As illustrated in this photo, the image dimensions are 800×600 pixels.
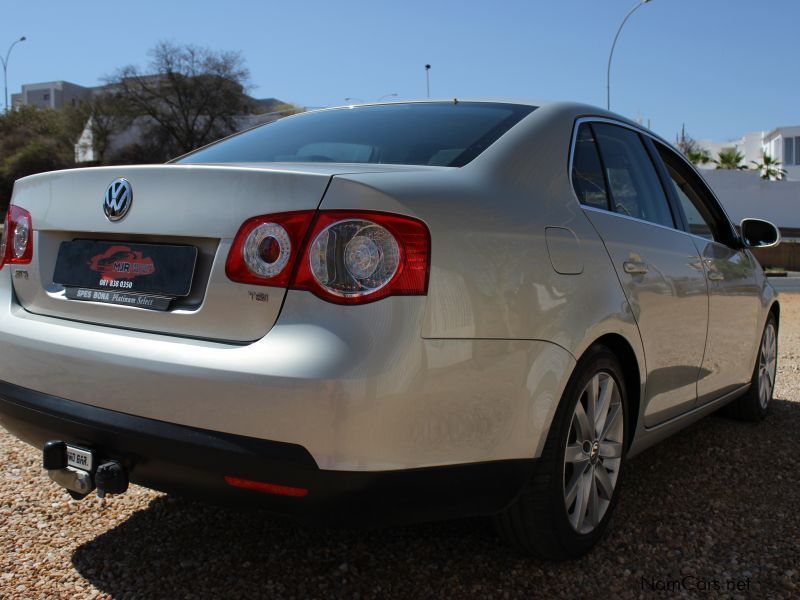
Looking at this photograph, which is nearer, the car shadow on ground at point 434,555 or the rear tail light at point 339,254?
the rear tail light at point 339,254

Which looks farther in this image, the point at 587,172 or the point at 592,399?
the point at 587,172

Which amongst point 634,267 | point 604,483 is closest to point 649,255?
point 634,267

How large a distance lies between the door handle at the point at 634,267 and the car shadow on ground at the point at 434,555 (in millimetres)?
962

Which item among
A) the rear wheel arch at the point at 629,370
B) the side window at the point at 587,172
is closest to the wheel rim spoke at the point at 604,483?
the rear wheel arch at the point at 629,370

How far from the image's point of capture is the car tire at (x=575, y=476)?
2410mm

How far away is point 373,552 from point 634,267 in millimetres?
1352

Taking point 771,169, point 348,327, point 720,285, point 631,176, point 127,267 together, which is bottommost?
point 720,285

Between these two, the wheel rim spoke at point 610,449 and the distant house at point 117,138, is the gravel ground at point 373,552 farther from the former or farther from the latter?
the distant house at point 117,138

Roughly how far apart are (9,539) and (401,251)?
74.1 inches

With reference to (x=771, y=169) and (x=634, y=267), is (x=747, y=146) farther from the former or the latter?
(x=634, y=267)

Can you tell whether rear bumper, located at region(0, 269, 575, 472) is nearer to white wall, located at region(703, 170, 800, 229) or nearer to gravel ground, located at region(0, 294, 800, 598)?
gravel ground, located at region(0, 294, 800, 598)

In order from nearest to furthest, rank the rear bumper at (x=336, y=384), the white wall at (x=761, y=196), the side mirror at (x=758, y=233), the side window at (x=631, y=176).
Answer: the rear bumper at (x=336, y=384) < the side window at (x=631, y=176) < the side mirror at (x=758, y=233) < the white wall at (x=761, y=196)

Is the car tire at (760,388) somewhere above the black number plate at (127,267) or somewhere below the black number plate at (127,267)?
below

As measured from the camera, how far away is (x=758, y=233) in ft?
15.0
